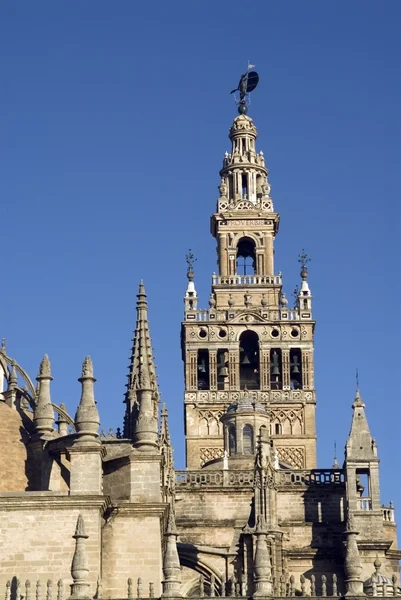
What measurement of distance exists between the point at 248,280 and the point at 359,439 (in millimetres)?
27372

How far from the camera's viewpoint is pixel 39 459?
62.4 metres

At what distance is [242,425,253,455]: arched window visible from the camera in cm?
8125

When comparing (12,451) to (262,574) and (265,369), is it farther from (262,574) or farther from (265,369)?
(265,369)

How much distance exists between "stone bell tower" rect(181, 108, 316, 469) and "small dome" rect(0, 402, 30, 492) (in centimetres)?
3069

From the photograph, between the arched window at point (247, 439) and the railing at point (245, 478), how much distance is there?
20.1 feet

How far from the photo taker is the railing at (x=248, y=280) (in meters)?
99.8

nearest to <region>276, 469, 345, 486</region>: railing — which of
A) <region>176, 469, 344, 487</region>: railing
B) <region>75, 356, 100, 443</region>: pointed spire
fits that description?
<region>176, 469, 344, 487</region>: railing

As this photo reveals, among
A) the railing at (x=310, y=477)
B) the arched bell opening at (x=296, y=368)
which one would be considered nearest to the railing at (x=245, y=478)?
the railing at (x=310, y=477)

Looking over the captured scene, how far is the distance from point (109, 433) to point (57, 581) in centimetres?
1124

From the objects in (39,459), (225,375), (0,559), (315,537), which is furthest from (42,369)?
(225,375)

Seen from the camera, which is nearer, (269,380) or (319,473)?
(319,473)

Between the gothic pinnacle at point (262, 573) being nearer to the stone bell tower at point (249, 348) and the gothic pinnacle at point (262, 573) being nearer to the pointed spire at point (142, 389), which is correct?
the pointed spire at point (142, 389)

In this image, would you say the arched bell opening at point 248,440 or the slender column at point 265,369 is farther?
the slender column at point 265,369

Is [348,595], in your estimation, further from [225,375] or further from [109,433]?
[225,375]
